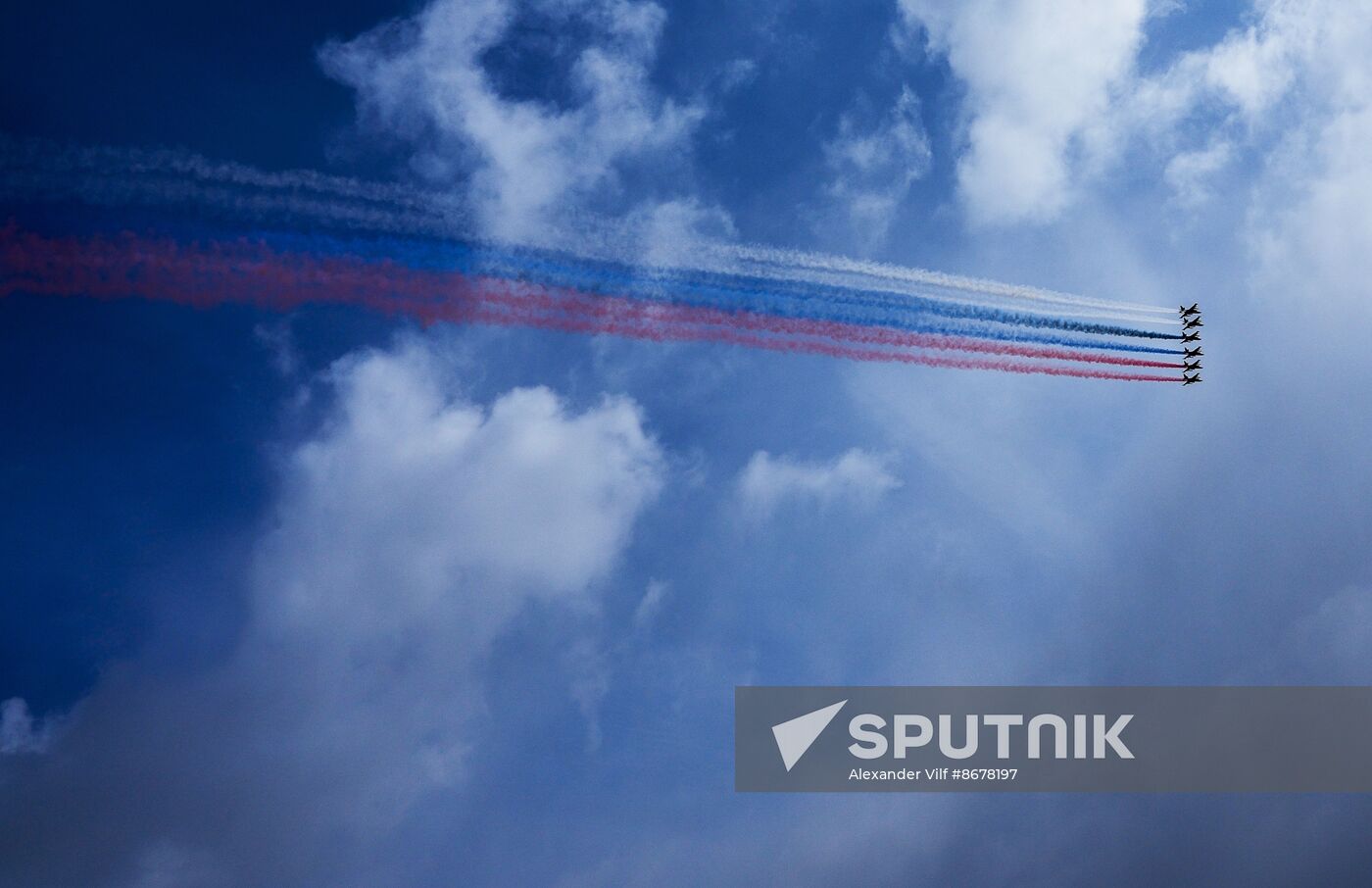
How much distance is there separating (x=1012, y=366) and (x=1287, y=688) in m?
19.1

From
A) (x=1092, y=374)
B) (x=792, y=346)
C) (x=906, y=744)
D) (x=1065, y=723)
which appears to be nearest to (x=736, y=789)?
(x=906, y=744)

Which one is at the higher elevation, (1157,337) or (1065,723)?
(1157,337)

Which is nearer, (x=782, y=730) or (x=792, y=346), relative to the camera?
(x=792, y=346)

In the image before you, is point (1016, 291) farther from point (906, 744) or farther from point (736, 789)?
point (736, 789)

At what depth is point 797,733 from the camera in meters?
65.2

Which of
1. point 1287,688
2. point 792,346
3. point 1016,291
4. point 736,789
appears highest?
point 1016,291

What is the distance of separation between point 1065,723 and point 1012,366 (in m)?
15.8

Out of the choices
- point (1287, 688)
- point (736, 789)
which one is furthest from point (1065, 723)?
point (736, 789)

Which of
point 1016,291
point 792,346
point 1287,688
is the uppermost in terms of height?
point 1016,291

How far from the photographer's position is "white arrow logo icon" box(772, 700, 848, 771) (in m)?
65.0

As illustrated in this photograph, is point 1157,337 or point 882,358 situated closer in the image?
point 882,358

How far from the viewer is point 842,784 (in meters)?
64.4

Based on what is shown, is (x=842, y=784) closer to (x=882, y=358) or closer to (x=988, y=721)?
(x=988, y=721)

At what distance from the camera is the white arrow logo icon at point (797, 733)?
65.0 m
